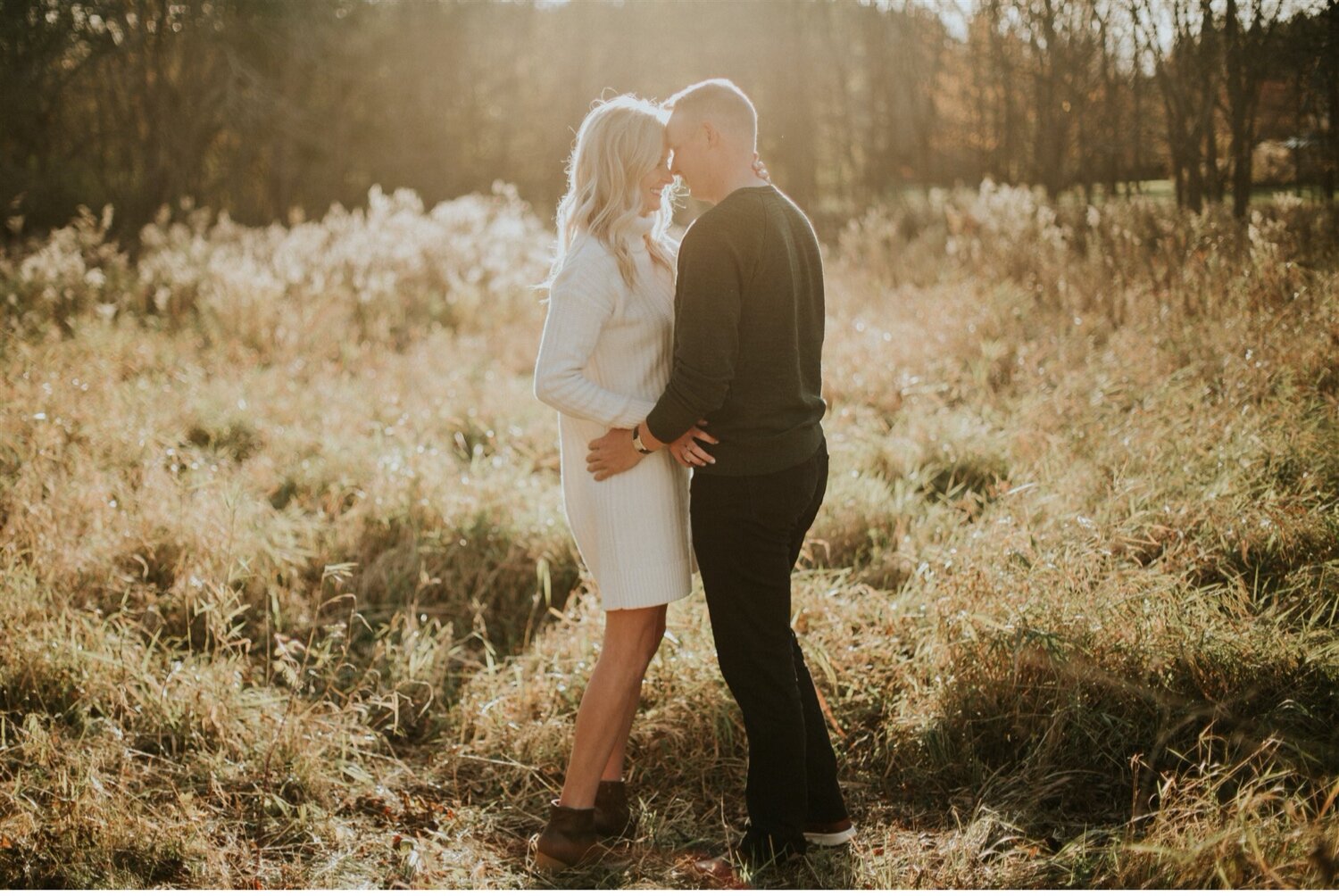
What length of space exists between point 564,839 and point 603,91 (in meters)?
2.19

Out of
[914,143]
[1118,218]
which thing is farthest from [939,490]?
[914,143]

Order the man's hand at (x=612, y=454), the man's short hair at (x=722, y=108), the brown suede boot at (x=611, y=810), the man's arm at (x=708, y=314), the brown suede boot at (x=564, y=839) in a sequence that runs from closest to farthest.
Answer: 1. the man's arm at (x=708, y=314)
2. the man's short hair at (x=722, y=108)
3. the man's hand at (x=612, y=454)
4. the brown suede boot at (x=564, y=839)
5. the brown suede boot at (x=611, y=810)

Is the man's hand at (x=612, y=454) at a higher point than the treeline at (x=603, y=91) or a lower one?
lower

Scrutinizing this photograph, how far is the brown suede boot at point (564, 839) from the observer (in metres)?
2.59

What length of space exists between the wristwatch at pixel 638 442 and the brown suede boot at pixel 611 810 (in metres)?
1.03

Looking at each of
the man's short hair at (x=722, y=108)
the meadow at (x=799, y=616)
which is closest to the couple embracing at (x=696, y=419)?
the man's short hair at (x=722, y=108)

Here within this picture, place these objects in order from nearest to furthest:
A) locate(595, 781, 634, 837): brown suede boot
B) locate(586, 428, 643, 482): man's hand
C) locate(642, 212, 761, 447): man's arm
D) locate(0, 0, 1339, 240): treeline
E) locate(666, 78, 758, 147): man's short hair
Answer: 1. locate(642, 212, 761, 447): man's arm
2. locate(666, 78, 758, 147): man's short hair
3. locate(586, 428, 643, 482): man's hand
4. locate(595, 781, 634, 837): brown suede boot
5. locate(0, 0, 1339, 240): treeline

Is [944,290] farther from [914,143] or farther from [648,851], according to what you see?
[914,143]

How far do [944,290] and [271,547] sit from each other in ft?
16.8

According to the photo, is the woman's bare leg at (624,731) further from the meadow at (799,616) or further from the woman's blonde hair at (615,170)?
the woman's blonde hair at (615,170)

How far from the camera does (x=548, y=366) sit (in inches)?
93.4

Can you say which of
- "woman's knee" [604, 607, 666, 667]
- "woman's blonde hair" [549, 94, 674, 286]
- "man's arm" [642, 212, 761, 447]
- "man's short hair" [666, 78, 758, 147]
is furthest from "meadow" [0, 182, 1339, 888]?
"man's short hair" [666, 78, 758, 147]

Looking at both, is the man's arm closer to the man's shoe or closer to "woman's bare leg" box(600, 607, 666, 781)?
"woman's bare leg" box(600, 607, 666, 781)

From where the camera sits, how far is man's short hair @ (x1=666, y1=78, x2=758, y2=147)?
91.5 inches
